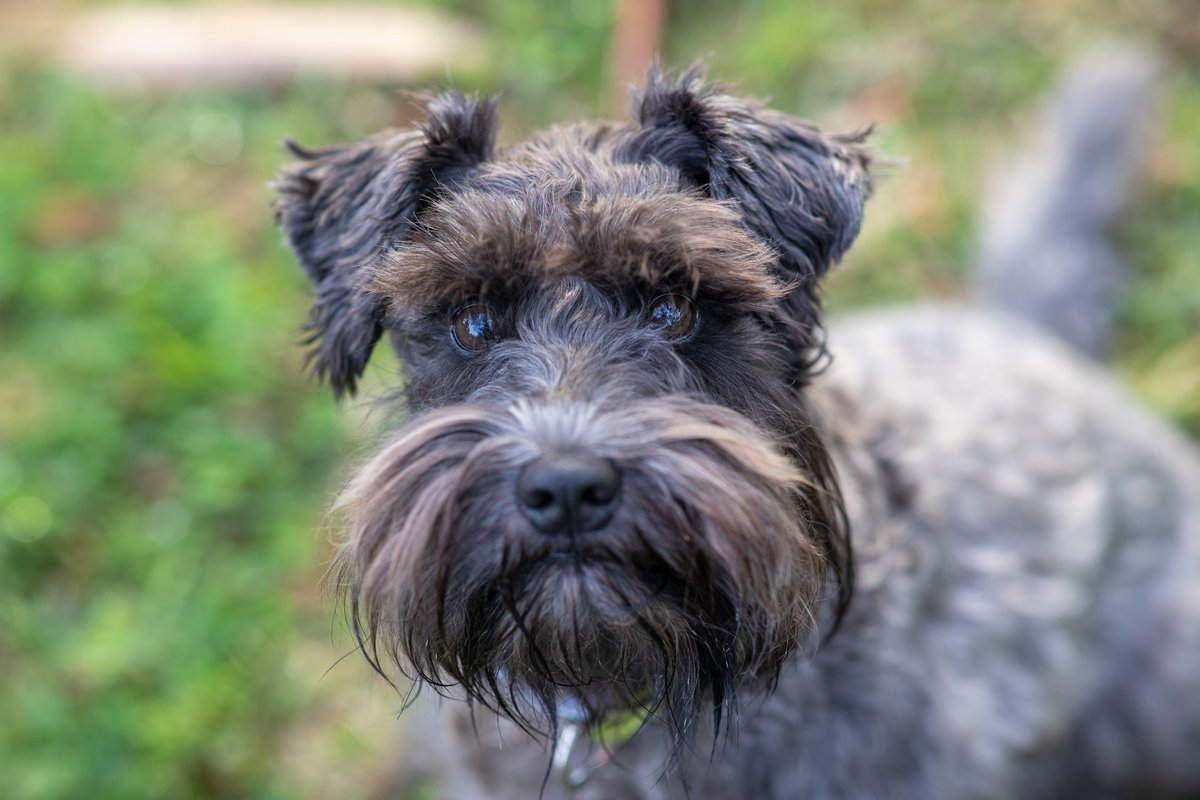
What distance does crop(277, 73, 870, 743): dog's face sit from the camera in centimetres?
246

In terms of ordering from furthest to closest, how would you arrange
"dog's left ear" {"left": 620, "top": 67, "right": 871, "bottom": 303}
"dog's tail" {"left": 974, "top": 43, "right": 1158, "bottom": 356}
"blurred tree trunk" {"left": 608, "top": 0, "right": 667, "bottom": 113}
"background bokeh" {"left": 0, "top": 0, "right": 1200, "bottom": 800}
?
"blurred tree trunk" {"left": 608, "top": 0, "right": 667, "bottom": 113}
"dog's tail" {"left": 974, "top": 43, "right": 1158, "bottom": 356}
"background bokeh" {"left": 0, "top": 0, "right": 1200, "bottom": 800}
"dog's left ear" {"left": 620, "top": 67, "right": 871, "bottom": 303}

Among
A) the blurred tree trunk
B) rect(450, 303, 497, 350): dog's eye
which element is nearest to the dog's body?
rect(450, 303, 497, 350): dog's eye

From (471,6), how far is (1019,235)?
13.8 feet

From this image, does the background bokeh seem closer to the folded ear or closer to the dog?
the dog

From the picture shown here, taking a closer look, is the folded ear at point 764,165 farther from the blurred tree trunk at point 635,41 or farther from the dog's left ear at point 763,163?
the blurred tree trunk at point 635,41

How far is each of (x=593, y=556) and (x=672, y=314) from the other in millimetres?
684

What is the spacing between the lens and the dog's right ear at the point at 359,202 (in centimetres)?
304

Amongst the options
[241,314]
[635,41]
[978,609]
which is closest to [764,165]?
[978,609]

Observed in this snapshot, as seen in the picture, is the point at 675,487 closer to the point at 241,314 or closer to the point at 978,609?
the point at 978,609

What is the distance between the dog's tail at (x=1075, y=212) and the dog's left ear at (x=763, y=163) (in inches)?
94.8

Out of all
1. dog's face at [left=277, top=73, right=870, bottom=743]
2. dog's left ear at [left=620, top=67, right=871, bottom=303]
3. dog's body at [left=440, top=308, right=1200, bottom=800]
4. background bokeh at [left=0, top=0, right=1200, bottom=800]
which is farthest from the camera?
background bokeh at [left=0, top=0, right=1200, bottom=800]

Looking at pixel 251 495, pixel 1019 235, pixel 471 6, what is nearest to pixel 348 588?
pixel 251 495

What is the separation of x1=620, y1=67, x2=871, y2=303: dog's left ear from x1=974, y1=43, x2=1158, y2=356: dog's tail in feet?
7.90

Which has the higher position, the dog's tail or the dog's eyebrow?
the dog's eyebrow
